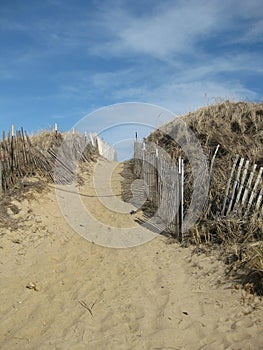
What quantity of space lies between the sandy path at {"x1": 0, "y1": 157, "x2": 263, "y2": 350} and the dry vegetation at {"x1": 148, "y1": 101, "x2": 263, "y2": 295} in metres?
0.32

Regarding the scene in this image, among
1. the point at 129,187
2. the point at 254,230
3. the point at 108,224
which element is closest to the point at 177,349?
the point at 254,230

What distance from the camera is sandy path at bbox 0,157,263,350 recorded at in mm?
3510

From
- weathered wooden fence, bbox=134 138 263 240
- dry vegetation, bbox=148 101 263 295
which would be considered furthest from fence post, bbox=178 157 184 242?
dry vegetation, bbox=148 101 263 295

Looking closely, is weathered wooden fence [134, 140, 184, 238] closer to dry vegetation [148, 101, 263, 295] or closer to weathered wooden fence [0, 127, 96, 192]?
dry vegetation [148, 101, 263, 295]

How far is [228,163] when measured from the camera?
705 centimetres

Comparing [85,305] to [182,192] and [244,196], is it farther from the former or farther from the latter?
[244,196]

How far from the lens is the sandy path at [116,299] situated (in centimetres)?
351

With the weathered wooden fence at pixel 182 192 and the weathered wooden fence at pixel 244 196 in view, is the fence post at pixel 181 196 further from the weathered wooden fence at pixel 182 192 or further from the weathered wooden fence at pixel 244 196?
the weathered wooden fence at pixel 244 196

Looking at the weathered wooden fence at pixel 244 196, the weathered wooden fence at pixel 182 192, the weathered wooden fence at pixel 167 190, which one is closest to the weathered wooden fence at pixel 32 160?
the weathered wooden fence at pixel 167 190

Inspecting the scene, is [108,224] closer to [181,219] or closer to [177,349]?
A: [181,219]

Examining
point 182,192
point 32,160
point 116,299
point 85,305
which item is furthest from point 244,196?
point 32,160

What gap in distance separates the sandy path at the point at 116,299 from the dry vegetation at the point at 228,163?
0.32 meters

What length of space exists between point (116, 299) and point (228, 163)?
160 inches

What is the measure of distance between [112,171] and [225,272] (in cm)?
823
